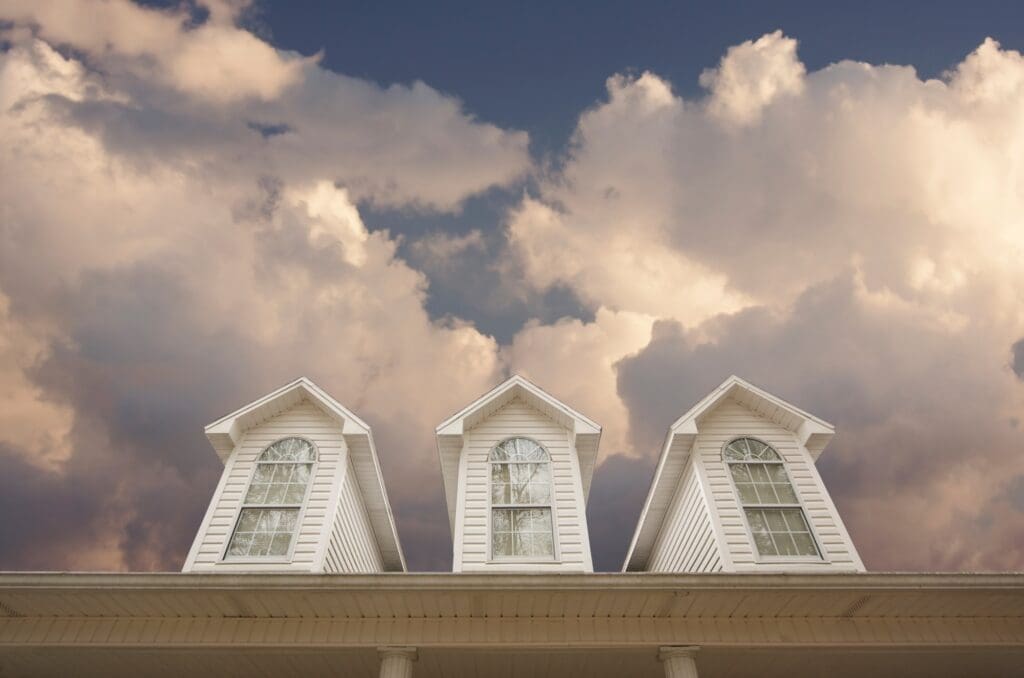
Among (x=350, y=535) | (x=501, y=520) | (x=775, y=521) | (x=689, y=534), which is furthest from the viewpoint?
(x=350, y=535)

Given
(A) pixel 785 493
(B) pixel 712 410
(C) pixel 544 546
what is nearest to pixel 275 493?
(C) pixel 544 546

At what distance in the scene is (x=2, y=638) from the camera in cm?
822

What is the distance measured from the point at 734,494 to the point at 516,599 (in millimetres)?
5087

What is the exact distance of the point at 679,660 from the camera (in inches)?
317

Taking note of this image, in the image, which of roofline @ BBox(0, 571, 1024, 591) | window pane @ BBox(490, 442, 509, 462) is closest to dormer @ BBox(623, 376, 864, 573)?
roofline @ BBox(0, 571, 1024, 591)

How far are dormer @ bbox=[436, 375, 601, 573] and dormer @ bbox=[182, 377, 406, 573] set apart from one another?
1914 millimetres

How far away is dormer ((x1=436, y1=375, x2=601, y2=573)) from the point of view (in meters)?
10.2

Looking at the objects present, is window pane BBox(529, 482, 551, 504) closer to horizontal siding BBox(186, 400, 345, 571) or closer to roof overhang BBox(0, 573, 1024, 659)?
roof overhang BBox(0, 573, 1024, 659)

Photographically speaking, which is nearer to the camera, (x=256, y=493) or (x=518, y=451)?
(x=256, y=493)

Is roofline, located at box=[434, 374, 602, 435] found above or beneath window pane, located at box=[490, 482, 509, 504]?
above

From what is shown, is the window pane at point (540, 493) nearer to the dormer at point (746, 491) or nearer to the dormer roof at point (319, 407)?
the dormer at point (746, 491)

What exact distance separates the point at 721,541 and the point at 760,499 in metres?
1.30

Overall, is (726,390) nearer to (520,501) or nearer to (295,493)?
(520,501)

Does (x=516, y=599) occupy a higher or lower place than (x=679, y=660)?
higher
